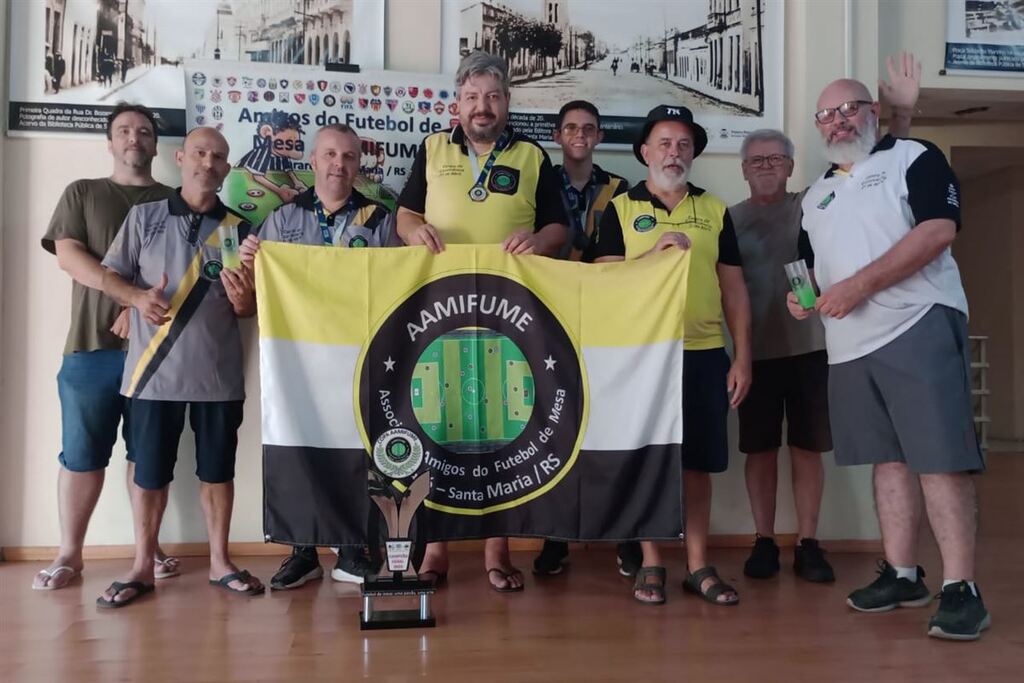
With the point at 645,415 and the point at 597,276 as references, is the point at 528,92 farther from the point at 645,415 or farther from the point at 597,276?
the point at 645,415

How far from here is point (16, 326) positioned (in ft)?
11.2

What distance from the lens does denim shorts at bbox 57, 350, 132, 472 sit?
3.00m

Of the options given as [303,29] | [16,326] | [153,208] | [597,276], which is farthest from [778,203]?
[16,326]

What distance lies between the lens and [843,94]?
272cm

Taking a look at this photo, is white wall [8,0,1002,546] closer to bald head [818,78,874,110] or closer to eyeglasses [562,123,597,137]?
eyeglasses [562,123,597,137]

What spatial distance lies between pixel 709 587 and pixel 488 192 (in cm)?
159

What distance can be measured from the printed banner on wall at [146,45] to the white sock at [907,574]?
2.93 meters

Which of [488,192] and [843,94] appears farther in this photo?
[488,192]

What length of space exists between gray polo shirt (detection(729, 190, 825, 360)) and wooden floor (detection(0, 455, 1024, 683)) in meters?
0.95

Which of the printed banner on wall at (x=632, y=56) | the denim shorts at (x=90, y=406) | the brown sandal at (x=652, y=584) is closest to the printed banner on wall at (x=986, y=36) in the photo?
the printed banner on wall at (x=632, y=56)

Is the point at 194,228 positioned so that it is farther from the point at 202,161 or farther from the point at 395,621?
the point at 395,621

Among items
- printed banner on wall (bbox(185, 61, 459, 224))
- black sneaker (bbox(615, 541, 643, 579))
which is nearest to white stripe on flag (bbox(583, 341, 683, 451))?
black sneaker (bbox(615, 541, 643, 579))

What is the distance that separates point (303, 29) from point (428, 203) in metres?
1.30

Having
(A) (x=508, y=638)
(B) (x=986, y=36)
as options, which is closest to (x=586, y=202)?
(A) (x=508, y=638)
